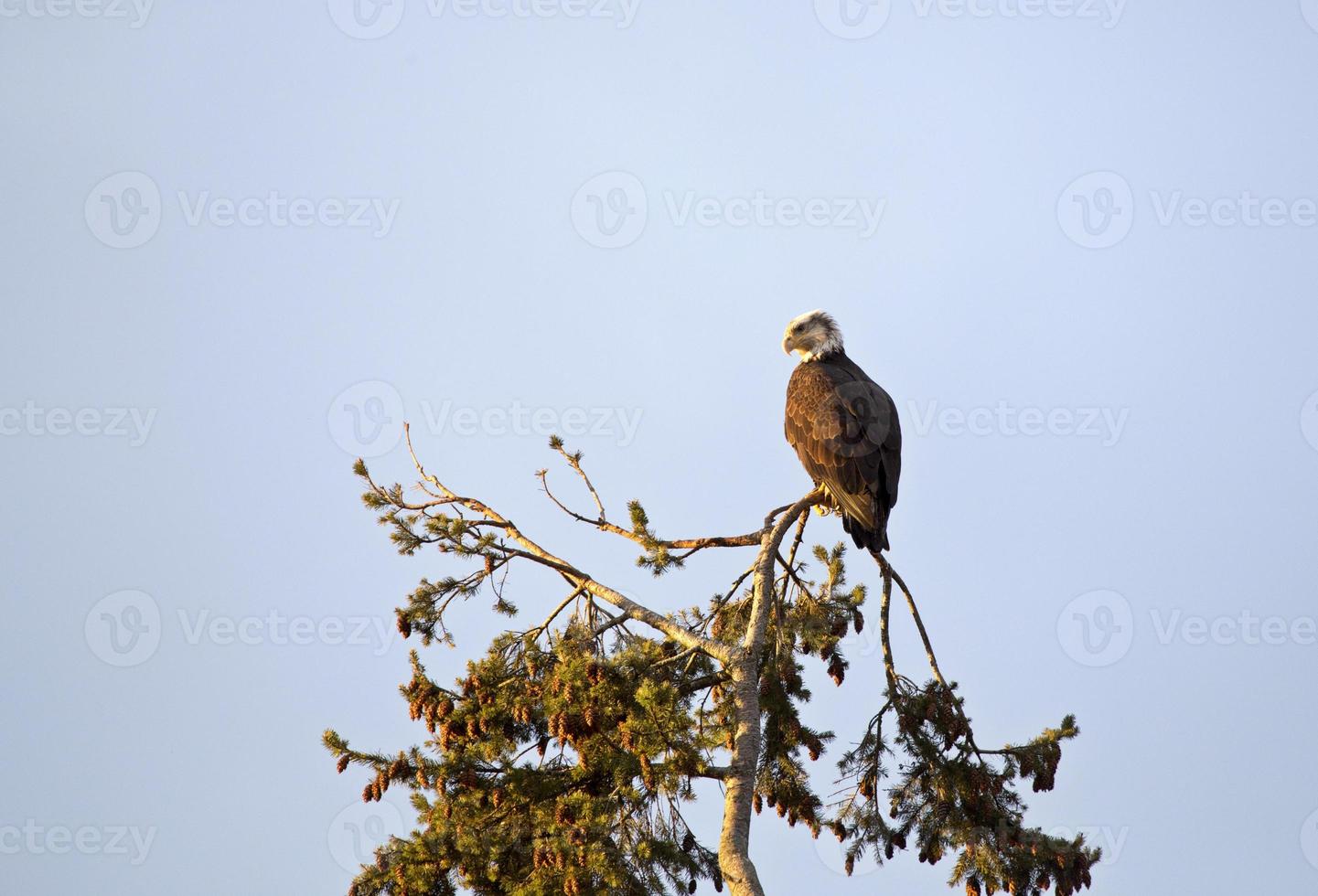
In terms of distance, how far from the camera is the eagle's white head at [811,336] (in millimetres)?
9508

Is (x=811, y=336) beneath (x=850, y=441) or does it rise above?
above

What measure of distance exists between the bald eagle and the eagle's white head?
0.44ft

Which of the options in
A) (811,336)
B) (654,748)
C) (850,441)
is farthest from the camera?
(811,336)

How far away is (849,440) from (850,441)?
0.03ft

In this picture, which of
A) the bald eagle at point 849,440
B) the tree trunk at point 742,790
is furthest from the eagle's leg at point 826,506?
the tree trunk at point 742,790

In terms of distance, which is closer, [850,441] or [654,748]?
[654,748]

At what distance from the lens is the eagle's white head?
951 centimetres

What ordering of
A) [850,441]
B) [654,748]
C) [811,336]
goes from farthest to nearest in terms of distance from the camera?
1. [811,336]
2. [850,441]
3. [654,748]

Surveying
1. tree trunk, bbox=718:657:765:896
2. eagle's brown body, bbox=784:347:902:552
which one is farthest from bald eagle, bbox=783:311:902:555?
tree trunk, bbox=718:657:765:896

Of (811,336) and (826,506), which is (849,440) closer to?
(826,506)

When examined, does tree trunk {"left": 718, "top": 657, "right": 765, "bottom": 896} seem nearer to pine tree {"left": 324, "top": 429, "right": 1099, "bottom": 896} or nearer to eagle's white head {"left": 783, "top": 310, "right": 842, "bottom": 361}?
pine tree {"left": 324, "top": 429, "right": 1099, "bottom": 896}

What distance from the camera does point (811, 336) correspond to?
375 inches

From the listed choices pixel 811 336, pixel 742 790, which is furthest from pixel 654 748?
pixel 811 336

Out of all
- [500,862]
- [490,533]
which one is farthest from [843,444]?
[500,862]
